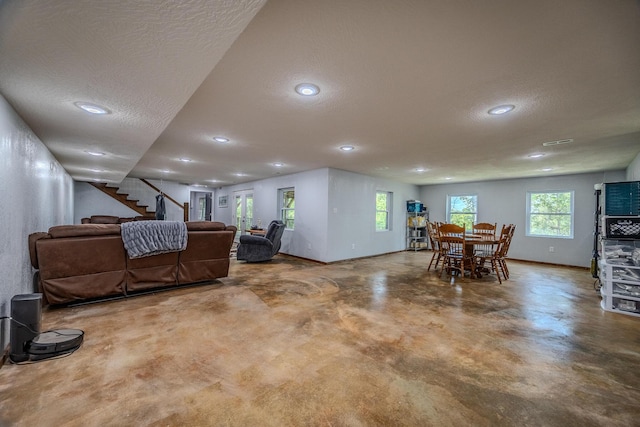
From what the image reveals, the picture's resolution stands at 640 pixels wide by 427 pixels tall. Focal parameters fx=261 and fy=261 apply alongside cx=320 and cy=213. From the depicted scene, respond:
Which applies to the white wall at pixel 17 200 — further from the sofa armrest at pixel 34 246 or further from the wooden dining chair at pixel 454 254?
the wooden dining chair at pixel 454 254

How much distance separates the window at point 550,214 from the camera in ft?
20.2

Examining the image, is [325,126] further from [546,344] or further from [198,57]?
[546,344]

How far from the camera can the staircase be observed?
8156 mm

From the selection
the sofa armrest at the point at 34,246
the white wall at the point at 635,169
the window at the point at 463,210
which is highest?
the white wall at the point at 635,169

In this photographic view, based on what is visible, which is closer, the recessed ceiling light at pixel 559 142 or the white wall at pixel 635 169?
the recessed ceiling light at pixel 559 142

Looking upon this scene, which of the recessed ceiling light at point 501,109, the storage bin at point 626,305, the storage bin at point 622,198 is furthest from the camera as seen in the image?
the storage bin at point 622,198

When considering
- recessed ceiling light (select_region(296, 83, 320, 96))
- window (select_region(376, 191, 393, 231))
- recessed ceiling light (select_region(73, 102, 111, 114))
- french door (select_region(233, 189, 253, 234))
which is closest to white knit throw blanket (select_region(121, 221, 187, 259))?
recessed ceiling light (select_region(73, 102, 111, 114))

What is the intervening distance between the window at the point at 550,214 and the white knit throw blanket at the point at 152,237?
25.8ft

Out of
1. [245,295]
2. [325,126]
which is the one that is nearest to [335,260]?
[245,295]

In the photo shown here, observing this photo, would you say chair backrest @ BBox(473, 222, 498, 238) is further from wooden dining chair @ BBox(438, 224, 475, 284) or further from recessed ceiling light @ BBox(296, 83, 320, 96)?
recessed ceiling light @ BBox(296, 83, 320, 96)

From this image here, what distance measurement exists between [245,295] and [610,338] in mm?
3896

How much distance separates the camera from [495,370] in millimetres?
A: 1896

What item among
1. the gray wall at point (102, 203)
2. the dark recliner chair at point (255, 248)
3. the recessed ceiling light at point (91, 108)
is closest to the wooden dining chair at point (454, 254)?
the dark recliner chair at point (255, 248)

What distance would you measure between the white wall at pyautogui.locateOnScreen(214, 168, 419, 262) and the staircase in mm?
3869
